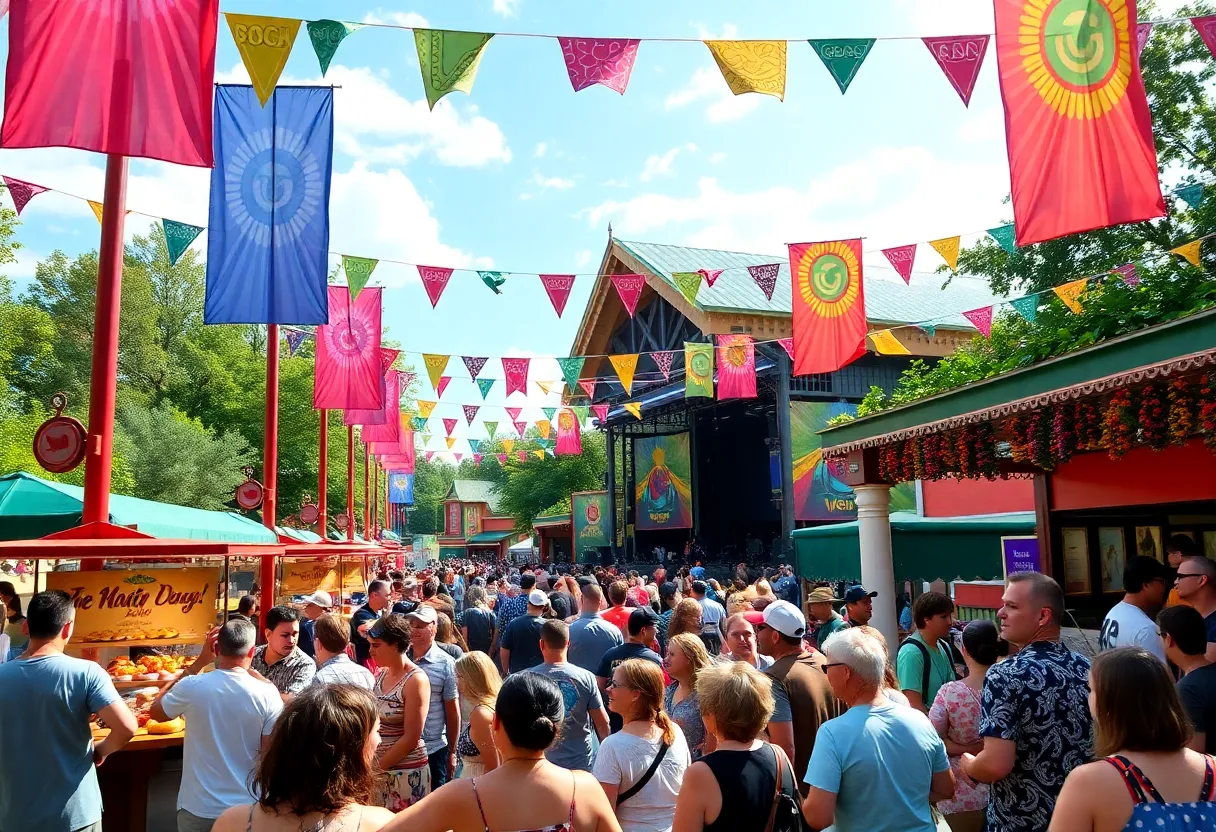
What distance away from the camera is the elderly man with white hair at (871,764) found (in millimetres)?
3037

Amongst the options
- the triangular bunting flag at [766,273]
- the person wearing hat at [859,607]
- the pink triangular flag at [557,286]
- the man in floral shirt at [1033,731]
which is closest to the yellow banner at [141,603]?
the person wearing hat at [859,607]

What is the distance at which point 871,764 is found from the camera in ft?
10.00

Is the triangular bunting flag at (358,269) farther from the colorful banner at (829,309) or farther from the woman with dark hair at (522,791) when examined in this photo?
the woman with dark hair at (522,791)

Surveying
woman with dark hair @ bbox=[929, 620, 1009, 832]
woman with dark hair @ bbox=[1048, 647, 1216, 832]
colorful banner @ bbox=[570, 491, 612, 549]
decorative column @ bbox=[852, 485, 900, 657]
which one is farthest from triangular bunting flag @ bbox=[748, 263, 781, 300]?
colorful banner @ bbox=[570, 491, 612, 549]

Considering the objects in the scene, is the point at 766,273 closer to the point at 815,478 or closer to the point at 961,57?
the point at 961,57

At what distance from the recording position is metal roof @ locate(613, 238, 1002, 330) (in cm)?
2805

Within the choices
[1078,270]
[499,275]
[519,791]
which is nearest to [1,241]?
[499,275]

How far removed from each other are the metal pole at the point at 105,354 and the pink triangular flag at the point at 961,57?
7487mm

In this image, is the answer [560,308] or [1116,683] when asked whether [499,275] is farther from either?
[1116,683]

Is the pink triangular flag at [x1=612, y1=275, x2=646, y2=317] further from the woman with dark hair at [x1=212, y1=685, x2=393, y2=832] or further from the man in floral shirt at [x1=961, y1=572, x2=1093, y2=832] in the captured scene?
the woman with dark hair at [x1=212, y1=685, x2=393, y2=832]

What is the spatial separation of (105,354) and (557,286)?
7.76 metres

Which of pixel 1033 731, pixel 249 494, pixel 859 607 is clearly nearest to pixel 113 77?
pixel 859 607

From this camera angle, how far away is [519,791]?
2621 millimetres

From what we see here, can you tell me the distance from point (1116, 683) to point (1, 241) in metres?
25.7
